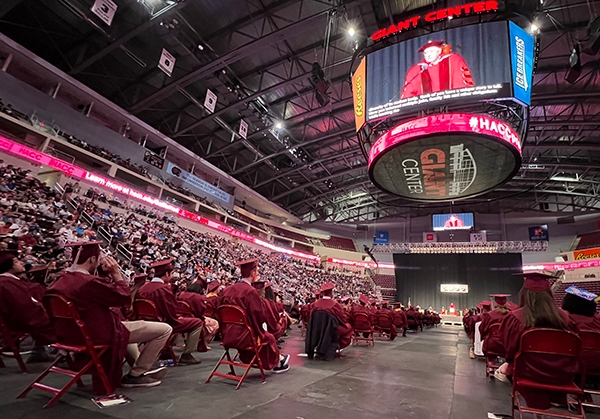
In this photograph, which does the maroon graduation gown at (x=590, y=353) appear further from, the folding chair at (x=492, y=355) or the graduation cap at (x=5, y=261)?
the graduation cap at (x=5, y=261)

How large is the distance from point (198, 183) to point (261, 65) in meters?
11.5

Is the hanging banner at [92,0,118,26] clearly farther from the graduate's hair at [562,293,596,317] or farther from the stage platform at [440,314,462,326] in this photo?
the stage platform at [440,314,462,326]

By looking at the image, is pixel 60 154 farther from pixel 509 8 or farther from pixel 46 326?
pixel 509 8

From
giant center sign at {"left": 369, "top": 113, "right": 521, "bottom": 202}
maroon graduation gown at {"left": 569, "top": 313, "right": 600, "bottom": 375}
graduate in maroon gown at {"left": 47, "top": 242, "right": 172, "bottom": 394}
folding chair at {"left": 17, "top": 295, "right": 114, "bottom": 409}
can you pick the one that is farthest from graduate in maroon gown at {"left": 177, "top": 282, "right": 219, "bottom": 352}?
giant center sign at {"left": 369, "top": 113, "right": 521, "bottom": 202}

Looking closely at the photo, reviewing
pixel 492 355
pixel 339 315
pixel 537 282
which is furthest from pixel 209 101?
pixel 537 282

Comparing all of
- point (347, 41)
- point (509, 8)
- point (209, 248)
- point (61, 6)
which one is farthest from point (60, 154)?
point (509, 8)

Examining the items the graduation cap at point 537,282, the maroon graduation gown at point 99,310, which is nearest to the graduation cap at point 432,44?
the graduation cap at point 537,282

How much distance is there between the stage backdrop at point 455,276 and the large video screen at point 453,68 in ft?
79.8

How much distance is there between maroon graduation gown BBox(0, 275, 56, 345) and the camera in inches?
112

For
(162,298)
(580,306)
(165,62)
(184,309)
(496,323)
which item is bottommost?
(184,309)

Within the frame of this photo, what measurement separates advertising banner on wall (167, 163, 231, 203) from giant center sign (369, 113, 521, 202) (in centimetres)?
1625

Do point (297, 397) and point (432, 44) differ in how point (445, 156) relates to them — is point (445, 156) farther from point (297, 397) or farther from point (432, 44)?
point (297, 397)

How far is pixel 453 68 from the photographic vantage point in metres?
6.91

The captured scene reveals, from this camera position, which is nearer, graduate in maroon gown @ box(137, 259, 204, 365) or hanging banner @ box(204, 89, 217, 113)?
graduate in maroon gown @ box(137, 259, 204, 365)
